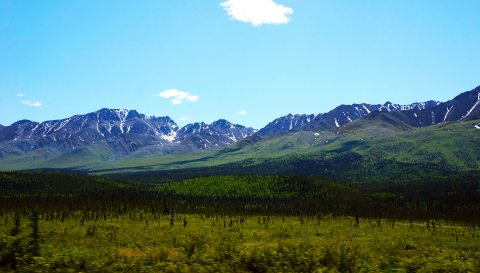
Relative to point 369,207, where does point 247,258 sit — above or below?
above

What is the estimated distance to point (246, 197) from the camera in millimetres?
181250

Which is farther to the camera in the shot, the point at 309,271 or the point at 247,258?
the point at 247,258

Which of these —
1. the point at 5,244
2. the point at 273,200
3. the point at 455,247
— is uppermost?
the point at 5,244

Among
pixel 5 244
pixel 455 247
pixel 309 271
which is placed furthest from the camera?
pixel 455 247

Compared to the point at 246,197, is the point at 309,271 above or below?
above

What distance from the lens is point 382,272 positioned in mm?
22234

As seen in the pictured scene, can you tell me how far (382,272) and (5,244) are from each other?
29617 millimetres

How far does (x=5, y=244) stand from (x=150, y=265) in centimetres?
1100

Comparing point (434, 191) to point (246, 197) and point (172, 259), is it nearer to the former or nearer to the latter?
point (246, 197)

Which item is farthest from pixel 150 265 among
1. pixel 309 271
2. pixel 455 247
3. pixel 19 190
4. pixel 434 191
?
pixel 19 190

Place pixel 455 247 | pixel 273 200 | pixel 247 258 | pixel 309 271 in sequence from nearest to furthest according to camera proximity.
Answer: pixel 309 271, pixel 247 258, pixel 455 247, pixel 273 200

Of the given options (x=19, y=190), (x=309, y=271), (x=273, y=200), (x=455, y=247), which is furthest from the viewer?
(x=19, y=190)

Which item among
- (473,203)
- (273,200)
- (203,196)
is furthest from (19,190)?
(473,203)

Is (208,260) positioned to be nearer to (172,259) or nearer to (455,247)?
(172,259)
